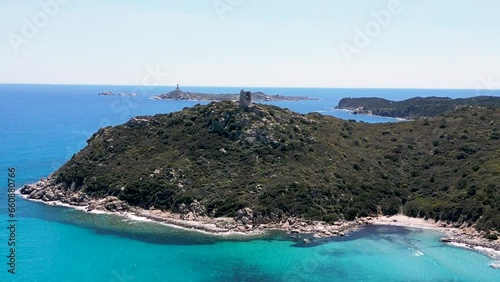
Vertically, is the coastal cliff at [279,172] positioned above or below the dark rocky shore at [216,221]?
above

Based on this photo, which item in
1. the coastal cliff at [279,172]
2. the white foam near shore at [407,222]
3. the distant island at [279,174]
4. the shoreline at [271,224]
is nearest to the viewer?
the shoreline at [271,224]

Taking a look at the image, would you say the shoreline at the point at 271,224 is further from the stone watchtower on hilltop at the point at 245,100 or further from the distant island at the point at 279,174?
the stone watchtower on hilltop at the point at 245,100

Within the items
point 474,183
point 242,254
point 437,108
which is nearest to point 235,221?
point 242,254

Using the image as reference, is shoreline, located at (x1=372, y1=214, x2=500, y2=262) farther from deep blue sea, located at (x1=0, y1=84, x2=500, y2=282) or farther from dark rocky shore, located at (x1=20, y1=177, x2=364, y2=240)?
dark rocky shore, located at (x1=20, y1=177, x2=364, y2=240)

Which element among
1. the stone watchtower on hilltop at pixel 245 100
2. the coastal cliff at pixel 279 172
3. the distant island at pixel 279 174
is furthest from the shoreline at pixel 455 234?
the stone watchtower on hilltop at pixel 245 100

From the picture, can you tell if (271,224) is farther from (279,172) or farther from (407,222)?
(407,222)

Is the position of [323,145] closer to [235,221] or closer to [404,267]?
[235,221]

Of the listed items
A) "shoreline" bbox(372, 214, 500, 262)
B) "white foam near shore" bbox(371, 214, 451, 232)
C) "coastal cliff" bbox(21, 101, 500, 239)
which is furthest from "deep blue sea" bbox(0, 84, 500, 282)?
"coastal cliff" bbox(21, 101, 500, 239)
